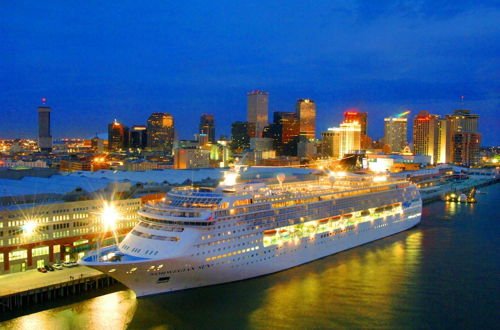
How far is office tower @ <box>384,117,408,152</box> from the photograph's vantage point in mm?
162500

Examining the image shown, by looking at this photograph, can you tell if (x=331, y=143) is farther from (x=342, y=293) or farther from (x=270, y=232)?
(x=342, y=293)

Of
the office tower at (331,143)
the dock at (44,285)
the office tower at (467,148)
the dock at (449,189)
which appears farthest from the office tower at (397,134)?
the dock at (44,285)

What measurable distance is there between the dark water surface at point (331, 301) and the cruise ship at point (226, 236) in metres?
0.78

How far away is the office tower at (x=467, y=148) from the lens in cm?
14475

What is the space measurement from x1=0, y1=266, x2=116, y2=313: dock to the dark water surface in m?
1.06

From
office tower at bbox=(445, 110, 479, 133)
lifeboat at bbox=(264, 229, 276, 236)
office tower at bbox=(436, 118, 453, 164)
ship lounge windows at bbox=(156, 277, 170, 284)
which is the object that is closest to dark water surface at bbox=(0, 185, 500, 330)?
ship lounge windows at bbox=(156, 277, 170, 284)

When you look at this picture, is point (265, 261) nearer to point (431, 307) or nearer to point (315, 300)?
point (315, 300)

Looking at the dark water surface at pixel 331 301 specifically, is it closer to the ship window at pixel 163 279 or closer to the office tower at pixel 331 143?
the ship window at pixel 163 279

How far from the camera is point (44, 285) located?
68.2 feet

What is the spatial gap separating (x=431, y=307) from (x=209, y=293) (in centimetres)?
948

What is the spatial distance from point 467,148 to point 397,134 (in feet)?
84.1

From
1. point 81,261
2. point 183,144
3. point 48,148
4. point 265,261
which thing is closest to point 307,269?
point 265,261

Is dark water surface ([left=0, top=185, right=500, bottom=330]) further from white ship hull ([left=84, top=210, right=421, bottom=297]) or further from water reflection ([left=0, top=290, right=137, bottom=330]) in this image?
white ship hull ([left=84, top=210, right=421, bottom=297])

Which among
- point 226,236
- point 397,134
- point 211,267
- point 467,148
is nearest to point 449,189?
point 226,236
